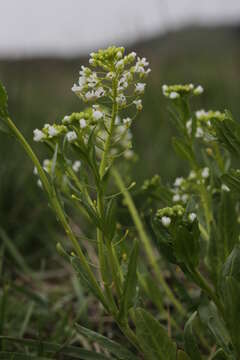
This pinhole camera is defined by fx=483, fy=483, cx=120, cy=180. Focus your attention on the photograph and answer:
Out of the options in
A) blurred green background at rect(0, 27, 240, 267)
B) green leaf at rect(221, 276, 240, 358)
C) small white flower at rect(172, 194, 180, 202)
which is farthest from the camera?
blurred green background at rect(0, 27, 240, 267)

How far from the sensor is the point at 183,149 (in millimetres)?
1467

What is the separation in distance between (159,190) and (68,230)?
507 mm

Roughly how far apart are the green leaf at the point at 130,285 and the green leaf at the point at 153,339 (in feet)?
0.19

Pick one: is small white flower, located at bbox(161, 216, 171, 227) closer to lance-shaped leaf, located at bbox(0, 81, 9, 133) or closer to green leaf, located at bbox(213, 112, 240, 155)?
green leaf, located at bbox(213, 112, 240, 155)

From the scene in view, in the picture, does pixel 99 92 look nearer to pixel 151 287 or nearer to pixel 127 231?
pixel 127 231

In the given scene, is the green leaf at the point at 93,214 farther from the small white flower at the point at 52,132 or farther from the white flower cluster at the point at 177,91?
the white flower cluster at the point at 177,91

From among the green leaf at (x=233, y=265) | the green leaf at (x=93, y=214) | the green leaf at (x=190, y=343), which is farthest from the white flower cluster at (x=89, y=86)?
the green leaf at (x=190, y=343)

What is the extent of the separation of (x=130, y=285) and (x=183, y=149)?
0.47 meters

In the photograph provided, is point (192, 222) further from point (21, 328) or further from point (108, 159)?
point (21, 328)

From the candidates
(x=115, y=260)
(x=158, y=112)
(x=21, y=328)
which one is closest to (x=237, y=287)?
(x=115, y=260)

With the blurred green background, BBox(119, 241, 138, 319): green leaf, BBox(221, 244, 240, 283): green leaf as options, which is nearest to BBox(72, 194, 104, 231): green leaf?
BBox(119, 241, 138, 319): green leaf

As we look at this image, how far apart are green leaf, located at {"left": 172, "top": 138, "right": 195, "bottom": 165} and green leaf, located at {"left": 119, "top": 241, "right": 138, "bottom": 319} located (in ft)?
1.32

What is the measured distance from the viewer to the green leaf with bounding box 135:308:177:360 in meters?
1.17

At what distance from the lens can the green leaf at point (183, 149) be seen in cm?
144
